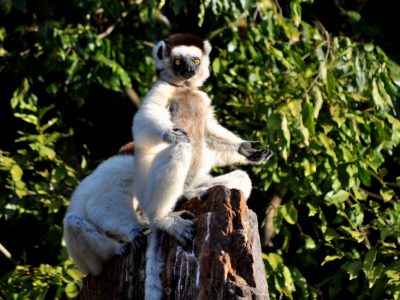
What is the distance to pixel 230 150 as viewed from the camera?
29.6ft

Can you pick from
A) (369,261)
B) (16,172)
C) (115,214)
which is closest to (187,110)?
(115,214)

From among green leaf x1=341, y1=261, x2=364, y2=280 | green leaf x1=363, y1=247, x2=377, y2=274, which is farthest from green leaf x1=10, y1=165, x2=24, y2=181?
green leaf x1=363, y1=247, x2=377, y2=274

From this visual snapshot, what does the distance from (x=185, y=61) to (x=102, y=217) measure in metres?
1.80

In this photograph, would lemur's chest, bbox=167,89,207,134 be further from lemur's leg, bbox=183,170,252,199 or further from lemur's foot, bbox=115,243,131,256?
lemur's foot, bbox=115,243,131,256

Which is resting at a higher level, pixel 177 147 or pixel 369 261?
pixel 177 147

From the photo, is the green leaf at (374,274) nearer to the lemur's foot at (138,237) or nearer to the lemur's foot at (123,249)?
the lemur's foot at (138,237)

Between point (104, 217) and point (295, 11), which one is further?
point (295, 11)

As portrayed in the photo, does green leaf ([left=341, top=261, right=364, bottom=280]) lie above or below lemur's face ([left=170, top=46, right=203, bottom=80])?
below

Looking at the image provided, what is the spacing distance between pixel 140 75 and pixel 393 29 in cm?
393

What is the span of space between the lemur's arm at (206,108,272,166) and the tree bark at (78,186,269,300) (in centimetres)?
131

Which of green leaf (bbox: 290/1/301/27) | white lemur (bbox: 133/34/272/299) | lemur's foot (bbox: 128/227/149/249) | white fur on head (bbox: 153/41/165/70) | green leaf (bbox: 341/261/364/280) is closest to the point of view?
white lemur (bbox: 133/34/272/299)

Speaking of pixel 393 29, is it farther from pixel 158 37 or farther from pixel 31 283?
pixel 31 283

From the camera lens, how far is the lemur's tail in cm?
728

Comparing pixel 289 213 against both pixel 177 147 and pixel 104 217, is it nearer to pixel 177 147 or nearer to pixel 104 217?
pixel 104 217
